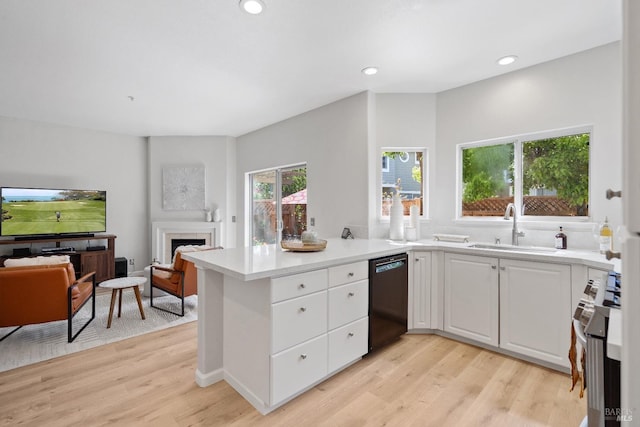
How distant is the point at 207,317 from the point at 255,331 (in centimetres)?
48

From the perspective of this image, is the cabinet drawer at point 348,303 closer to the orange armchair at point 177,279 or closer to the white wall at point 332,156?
the white wall at point 332,156

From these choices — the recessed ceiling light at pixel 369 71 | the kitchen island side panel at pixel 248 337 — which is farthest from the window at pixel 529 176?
the kitchen island side panel at pixel 248 337

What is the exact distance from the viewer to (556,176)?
2826mm

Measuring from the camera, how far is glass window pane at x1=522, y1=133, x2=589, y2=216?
8.73 feet

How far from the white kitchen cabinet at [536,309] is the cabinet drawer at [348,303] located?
1.16 metres

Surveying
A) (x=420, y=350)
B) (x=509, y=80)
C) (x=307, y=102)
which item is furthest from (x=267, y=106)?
(x=420, y=350)

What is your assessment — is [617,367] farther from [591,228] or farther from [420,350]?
[591,228]

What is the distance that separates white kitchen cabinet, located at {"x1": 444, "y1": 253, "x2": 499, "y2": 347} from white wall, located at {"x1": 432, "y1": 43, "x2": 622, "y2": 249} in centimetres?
62

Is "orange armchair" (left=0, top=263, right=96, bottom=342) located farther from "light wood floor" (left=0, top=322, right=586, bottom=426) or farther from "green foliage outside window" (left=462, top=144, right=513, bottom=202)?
"green foliage outside window" (left=462, top=144, right=513, bottom=202)

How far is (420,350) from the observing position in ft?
8.65

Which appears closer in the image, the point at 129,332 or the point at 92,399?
the point at 92,399

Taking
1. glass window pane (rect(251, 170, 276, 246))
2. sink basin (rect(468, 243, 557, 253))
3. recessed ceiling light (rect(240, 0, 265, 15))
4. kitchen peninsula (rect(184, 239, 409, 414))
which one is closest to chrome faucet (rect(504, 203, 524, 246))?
sink basin (rect(468, 243, 557, 253))

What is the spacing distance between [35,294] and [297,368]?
2.45 meters

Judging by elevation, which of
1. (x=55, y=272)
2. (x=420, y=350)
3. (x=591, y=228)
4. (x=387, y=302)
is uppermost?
(x=591, y=228)
